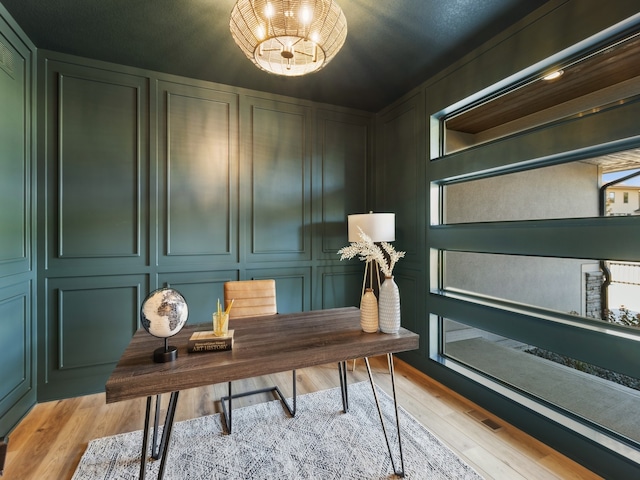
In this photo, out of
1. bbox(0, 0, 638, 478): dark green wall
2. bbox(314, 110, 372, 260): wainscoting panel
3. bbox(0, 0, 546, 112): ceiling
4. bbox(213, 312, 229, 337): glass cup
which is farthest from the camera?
bbox(314, 110, 372, 260): wainscoting panel

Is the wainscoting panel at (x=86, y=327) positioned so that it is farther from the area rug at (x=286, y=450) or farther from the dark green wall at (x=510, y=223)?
the dark green wall at (x=510, y=223)

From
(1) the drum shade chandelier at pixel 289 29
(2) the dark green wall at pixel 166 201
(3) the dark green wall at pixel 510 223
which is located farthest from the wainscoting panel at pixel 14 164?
(3) the dark green wall at pixel 510 223

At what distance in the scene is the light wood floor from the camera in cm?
166

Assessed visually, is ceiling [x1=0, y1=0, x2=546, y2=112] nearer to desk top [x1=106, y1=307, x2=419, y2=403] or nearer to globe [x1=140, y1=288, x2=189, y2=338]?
globe [x1=140, y1=288, x2=189, y2=338]

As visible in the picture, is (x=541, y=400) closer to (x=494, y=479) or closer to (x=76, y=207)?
(x=494, y=479)

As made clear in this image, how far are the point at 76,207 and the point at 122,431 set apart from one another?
1738 millimetres

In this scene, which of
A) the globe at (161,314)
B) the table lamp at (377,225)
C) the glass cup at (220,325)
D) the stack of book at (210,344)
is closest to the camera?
the globe at (161,314)

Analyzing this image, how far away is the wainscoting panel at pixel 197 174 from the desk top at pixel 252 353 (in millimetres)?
1227

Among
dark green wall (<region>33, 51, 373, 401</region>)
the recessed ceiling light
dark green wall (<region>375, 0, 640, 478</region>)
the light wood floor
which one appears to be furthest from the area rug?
the recessed ceiling light

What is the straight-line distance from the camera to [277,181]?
10.3ft

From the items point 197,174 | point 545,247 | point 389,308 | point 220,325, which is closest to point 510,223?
point 545,247

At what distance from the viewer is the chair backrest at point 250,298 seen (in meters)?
2.11

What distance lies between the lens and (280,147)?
10.3 feet

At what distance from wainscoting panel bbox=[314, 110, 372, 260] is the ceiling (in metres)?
0.58
